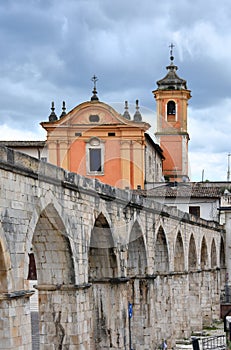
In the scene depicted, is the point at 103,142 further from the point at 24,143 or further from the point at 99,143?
the point at 24,143

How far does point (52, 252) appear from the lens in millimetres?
15438

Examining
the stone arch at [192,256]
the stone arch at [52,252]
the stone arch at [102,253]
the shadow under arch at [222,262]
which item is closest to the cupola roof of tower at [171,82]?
the shadow under arch at [222,262]

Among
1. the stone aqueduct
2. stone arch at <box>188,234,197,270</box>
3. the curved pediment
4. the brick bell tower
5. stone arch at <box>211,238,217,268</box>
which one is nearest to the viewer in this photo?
the stone aqueduct

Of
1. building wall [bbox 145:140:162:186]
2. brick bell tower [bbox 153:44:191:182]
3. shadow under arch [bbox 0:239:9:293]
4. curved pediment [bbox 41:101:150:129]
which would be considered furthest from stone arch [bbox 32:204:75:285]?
brick bell tower [bbox 153:44:191:182]

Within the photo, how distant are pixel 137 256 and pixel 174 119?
30885 mm

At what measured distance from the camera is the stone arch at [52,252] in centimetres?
1511

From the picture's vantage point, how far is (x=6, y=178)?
1228cm

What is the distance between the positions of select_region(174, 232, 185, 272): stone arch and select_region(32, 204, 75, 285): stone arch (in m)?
13.4

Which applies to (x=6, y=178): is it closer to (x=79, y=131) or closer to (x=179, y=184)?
(x=79, y=131)

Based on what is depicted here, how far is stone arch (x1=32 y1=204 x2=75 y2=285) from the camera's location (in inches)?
595

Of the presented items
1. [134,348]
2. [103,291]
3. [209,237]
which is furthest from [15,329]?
[209,237]

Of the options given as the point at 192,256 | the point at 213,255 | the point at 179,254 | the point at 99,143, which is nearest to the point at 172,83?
the point at 99,143

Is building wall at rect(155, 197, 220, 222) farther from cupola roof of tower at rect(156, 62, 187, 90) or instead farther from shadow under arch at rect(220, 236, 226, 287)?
cupola roof of tower at rect(156, 62, 187, 90)

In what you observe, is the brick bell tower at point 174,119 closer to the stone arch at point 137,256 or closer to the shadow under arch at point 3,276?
the stone arch at point 137,256
